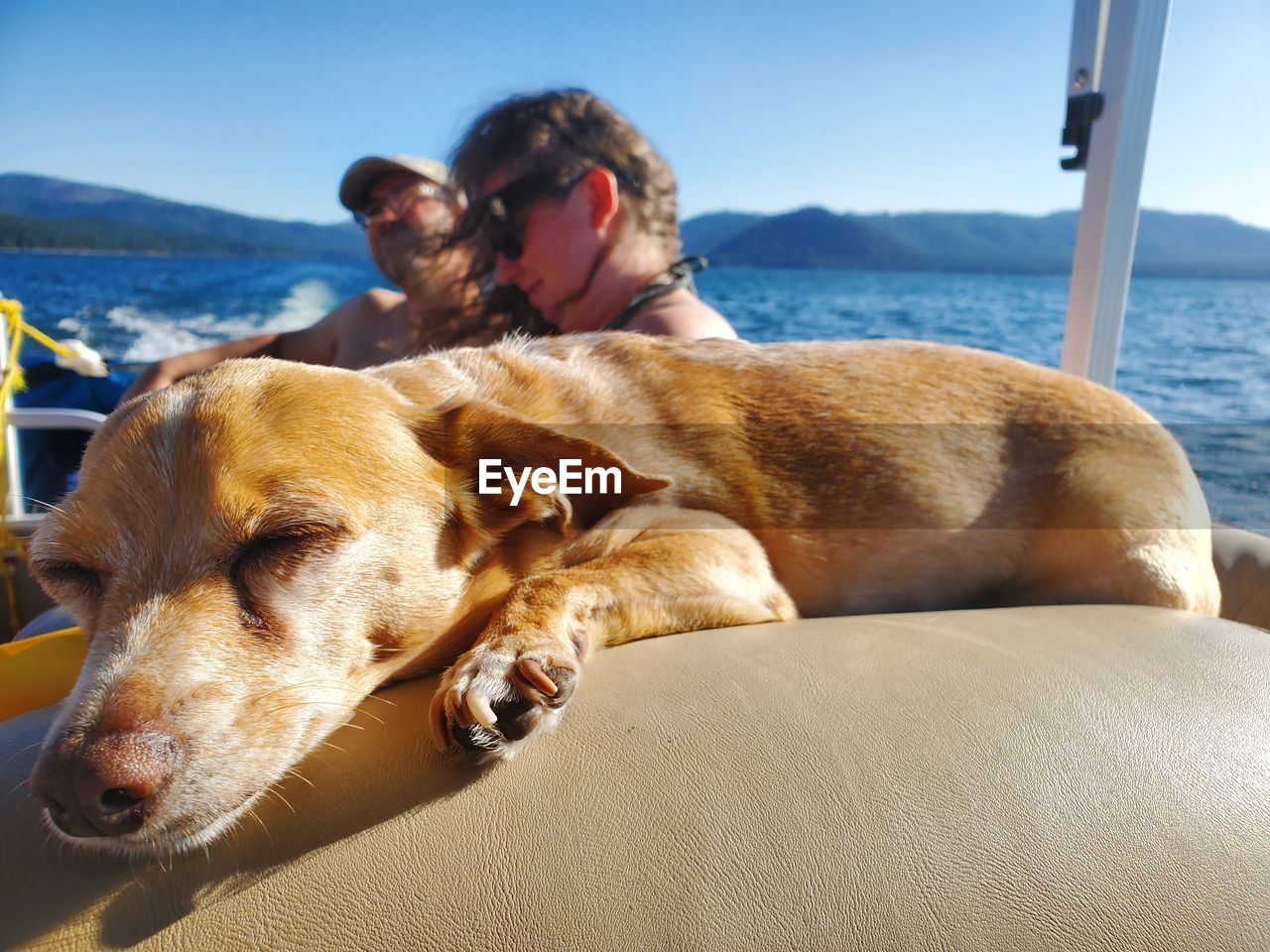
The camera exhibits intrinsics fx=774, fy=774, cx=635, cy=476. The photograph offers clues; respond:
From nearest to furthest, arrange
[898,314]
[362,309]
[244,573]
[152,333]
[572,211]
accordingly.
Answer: [244,573], [572,211], [362,309], [152,333], [898,314]

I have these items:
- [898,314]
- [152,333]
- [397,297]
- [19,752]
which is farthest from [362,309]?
[898,314]

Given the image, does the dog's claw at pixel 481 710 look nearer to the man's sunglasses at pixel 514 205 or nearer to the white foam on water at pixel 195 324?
the man's sunglasses at pixel 514 205

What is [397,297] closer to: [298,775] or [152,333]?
[298,775]

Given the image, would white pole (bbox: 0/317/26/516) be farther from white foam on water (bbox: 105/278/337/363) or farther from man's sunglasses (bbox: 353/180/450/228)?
white foam on water (bbox: 105/278/337/363)

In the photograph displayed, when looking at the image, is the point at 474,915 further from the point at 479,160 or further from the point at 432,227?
the point at 432,227

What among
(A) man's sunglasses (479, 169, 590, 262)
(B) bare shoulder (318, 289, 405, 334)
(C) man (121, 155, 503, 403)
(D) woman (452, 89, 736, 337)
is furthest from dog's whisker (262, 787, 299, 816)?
(B) bare shoulder (318, 289, 405, 334)

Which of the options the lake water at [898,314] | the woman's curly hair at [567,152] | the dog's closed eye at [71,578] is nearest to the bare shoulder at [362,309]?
the woman's curly hair at [567,152]
